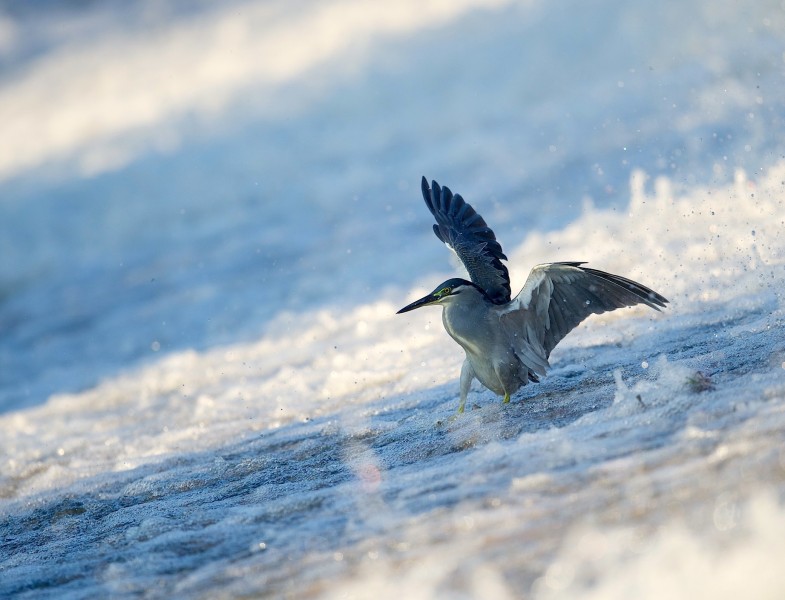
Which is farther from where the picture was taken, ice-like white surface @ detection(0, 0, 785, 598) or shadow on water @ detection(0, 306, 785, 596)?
shadow on water @ detection(0, 306, 785, 596)

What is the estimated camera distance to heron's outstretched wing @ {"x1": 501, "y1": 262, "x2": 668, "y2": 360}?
A: 207 inches

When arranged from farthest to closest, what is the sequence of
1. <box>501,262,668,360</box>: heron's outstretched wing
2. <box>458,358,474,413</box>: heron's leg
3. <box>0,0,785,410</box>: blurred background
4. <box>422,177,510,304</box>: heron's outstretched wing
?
<box>0,0,785,410</box>: blurred background, <box>422,177,510,304</box>: heron's outstretched wing, <box>458,358,474,413</box>: heron's leg, <box>501,262,668,360</box>: heron's outstretched wing

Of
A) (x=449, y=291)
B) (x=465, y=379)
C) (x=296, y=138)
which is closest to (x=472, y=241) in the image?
(x=449, y=291)

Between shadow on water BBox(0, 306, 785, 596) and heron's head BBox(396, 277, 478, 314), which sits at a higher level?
heron's head BBox(396, 277, 478, 314)

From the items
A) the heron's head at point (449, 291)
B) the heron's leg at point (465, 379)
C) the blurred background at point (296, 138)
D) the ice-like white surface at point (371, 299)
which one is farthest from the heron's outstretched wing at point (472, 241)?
the blurred background at point (296, 138)

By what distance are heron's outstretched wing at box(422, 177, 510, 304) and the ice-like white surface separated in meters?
0.63

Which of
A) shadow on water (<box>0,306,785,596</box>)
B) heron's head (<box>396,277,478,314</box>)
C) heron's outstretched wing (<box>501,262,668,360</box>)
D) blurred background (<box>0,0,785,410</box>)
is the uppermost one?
blurred background (<box>0,0,785,410</box>)

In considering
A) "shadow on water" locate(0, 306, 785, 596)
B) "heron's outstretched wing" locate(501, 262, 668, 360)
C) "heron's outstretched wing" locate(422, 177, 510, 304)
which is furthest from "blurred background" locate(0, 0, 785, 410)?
"heron's outstretched wing" locate(501, 262, 668, 360)

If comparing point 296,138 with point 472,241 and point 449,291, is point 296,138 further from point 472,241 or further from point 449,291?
point 449,291

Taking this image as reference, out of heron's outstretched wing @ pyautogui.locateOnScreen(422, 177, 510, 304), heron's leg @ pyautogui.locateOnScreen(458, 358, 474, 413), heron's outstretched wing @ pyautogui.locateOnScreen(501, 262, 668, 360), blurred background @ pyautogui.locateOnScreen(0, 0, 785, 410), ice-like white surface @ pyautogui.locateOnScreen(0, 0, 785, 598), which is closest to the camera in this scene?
ice-like white surface @ pyautogui.locateOnScreen(0, 0, 785, 598)

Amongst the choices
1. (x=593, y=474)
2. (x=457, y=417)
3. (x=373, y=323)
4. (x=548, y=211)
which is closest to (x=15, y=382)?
(x=373, y=323)

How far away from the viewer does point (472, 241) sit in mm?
6109

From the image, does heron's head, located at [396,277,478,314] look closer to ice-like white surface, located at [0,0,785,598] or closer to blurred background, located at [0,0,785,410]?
ice-like white surface, located at [0,0,785,598]

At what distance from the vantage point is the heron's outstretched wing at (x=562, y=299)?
5.26 meters
